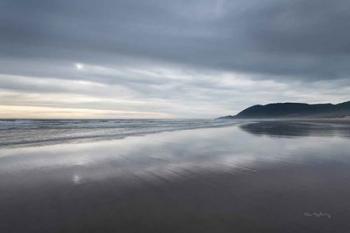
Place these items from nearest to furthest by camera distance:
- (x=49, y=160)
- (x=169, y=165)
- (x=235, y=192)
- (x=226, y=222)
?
(x=226, y=222) → (x=235, y=192) → (x=169, y=165) → (x=49, y=160)

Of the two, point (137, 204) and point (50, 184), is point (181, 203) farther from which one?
point (50, 184)

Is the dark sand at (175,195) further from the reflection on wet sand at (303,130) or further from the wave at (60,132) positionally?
the reflection on wet sand at (303,130)

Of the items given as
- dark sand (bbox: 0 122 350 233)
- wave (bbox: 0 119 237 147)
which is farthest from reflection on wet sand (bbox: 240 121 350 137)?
dark sand (bbox: 0 122 350 233)

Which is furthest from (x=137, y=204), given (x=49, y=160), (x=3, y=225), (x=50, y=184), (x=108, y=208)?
(x=49, y=160)

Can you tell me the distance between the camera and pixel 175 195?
4.54 meters

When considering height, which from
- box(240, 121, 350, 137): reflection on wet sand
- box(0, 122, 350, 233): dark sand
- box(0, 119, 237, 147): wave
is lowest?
box(0, 122, 350, 233): dark sand

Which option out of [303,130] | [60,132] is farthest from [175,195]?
[303,130]

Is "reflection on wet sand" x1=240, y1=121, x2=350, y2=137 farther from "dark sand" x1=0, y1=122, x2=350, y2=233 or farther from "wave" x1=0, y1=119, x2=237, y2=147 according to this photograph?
"dark sand" x1=0, y1=122, x2=350, y2=233

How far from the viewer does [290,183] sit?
17.1ft

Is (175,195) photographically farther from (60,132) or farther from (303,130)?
(303,130)

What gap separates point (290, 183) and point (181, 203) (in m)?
2.99

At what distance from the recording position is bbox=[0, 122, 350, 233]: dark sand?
10.8 ft

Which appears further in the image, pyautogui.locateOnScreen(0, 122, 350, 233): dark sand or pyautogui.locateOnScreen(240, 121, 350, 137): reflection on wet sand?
pyautogui.locateOnScreen(240, 121, 350, 137): reflection on wet sand

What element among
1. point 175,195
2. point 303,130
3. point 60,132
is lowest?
point 175,195
